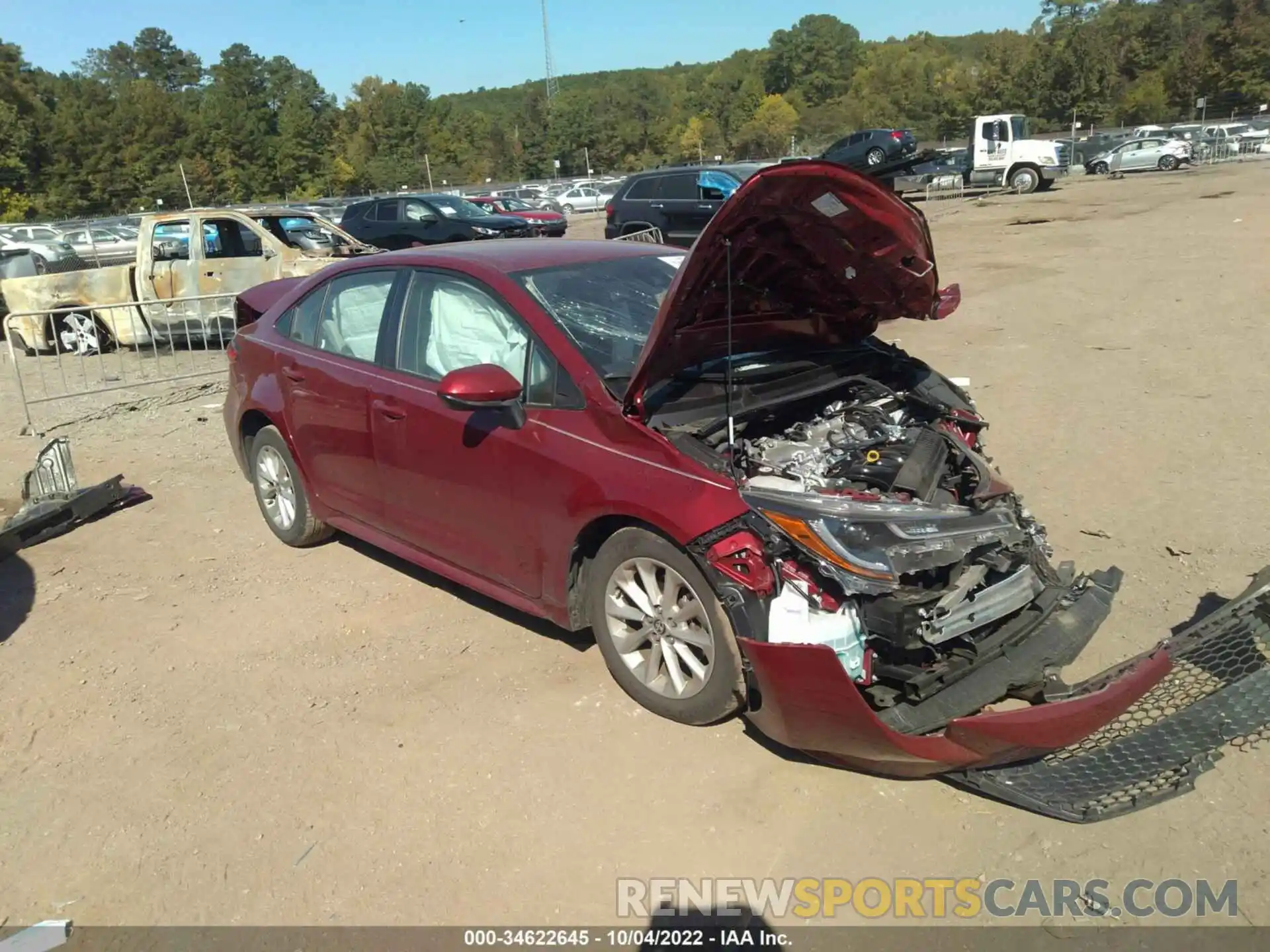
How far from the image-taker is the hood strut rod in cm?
342

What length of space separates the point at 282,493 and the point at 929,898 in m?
4.10

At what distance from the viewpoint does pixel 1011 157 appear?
109 feet

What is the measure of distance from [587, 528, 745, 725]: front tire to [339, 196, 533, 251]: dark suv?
53.7ft

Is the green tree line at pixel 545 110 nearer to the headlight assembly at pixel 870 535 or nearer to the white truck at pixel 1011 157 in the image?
the white truck at pixel 1011 157

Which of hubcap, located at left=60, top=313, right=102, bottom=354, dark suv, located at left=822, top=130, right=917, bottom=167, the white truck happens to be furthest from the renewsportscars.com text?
the white truck

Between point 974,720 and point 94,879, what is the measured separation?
9.05ft

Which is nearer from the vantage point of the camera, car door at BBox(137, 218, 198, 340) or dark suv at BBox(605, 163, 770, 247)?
car door at BBox(137, 218, 198, 340)

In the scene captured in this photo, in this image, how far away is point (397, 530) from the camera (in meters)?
4.60

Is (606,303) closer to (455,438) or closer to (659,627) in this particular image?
(455,438)

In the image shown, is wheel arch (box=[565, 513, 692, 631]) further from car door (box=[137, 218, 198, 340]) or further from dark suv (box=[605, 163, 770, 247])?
dark suv (box=[605, 163, 770, 247])

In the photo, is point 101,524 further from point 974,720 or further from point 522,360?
point 974,720

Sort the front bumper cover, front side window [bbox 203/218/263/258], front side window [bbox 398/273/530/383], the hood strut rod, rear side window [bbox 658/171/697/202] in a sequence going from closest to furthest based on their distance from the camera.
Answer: the front bumper cover → the hood strut rod → front side window [bbox 398/273/530/383] → front side window [bbox 203/218/263/258] → rear side window [bbox 658/171/697/202]

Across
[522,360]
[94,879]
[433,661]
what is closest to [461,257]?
[522,360]

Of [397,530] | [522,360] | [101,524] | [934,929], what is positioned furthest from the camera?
[101,524]
